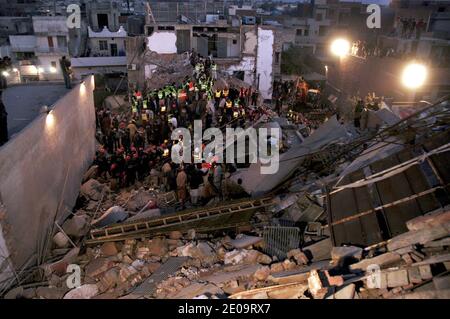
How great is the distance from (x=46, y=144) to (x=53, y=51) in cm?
2453

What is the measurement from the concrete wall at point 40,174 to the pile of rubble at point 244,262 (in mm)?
684

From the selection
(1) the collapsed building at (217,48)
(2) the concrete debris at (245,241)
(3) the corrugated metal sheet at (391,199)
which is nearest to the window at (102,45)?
(1) the collapsed building at (217,48)

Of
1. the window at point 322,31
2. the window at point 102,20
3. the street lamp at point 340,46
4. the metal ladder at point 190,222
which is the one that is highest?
the window at point 102,20

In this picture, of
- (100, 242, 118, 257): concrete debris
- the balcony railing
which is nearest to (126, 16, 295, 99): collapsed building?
the balcony railing

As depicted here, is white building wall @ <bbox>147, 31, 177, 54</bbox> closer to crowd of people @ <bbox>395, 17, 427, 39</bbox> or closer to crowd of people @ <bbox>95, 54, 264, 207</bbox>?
crowd of people @ <bbox>95, 54, 264, 207</bbox>

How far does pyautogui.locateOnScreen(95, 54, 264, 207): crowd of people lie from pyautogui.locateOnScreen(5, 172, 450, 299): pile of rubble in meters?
1.09

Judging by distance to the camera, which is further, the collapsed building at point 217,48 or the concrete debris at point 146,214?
the collapsed building at point 217,48

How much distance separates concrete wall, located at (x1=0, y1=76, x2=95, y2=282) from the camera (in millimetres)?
7762

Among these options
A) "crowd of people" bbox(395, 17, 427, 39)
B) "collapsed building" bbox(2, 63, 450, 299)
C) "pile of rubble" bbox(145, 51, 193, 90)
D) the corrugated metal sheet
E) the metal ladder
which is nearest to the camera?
"collapsed building" bbox(2, 63, 450, 299)

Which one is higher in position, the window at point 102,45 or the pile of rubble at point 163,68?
the window at point 102,45

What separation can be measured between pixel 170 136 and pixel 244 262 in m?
7.90

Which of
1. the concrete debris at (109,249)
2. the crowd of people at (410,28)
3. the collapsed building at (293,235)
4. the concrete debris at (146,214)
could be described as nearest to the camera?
the collapsed building at (293,235)

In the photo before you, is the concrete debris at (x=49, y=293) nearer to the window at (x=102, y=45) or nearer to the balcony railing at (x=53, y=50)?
the balcony railing at (x=53, y=50)

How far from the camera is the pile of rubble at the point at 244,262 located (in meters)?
5.35
